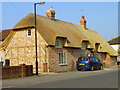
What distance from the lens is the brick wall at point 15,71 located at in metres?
19.6

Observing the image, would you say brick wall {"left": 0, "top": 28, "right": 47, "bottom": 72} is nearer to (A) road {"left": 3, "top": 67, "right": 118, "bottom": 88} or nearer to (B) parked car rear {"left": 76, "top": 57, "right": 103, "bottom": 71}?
(B) parked car rear {"left": 76, "top": 57, "right": 103, "bottom": 71}

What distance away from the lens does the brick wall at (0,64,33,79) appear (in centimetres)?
1962

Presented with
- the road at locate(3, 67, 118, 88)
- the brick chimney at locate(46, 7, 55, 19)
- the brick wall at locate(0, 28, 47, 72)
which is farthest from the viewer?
the brick chimney at locate(46, 7, 55, 19)

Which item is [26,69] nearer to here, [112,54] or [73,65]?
[73,65]

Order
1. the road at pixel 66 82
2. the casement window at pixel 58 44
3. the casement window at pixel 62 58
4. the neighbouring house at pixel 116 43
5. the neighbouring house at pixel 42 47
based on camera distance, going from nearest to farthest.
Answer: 1. the road at pixel 66 82
2. the neighbouring house at pixel 42 47
3. the casement window at pixel 58 44
4. the casement window at pixel 62 58
5. the neighbouring house at pixel 116 43

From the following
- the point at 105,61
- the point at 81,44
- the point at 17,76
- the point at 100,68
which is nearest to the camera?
the point at 17,76

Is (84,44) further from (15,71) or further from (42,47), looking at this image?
(15,71)

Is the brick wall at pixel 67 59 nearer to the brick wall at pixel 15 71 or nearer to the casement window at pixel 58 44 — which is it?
the casement window at pixel 58 44

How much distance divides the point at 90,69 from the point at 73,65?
3709 millimetres

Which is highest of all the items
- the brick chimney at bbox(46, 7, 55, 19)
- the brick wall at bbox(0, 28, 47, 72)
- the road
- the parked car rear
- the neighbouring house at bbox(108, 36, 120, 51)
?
the brick chimney at bbox(46, 7, 55, 19)

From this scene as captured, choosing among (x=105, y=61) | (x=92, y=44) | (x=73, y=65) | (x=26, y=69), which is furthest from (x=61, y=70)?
(x=105, y=61)

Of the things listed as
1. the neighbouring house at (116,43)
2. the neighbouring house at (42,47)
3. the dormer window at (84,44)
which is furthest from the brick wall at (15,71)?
the neighbouring house at (116,43)

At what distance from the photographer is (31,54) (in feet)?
94.9

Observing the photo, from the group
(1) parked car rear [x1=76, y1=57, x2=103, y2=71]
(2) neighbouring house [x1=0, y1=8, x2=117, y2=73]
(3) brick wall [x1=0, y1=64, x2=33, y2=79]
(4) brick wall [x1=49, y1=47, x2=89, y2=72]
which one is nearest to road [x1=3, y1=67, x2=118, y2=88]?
(3) brick wall [x1=0, y1=64, x2=33, y2=79]
